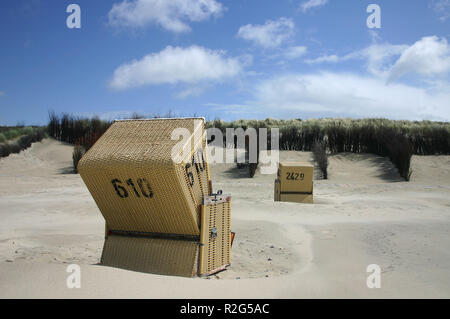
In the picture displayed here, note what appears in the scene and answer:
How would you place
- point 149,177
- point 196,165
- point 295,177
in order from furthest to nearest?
point 295,177 < point 196,165 < point 149,177

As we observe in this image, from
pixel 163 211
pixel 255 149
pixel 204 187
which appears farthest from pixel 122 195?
pixel 255 149

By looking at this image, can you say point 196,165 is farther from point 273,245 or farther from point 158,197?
point 273,245

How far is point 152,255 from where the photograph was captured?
5.96m

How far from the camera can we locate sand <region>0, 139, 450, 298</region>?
168 inches

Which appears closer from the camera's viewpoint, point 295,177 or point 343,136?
point 295,177

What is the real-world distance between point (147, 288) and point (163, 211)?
1655 millimetres

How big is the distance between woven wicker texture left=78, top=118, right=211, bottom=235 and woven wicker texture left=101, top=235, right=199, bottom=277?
17cm

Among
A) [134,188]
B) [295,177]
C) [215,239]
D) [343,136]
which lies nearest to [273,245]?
[215,239]

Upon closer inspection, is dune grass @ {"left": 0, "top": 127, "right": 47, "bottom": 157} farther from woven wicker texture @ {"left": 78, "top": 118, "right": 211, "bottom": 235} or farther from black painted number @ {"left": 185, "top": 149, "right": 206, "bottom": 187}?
black painted number @ {"left": 185, "top": 149, "right": 206, "bottom": 187}

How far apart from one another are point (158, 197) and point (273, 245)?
3.57m

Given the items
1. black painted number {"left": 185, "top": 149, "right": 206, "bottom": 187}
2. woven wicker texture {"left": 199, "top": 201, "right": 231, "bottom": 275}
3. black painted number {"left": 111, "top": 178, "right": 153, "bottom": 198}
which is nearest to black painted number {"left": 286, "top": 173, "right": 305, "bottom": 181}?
woven wicker texture {"left": 199, "top": 201, "right": 231, "bottom": 275}

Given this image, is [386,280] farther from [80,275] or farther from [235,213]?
[235,213]

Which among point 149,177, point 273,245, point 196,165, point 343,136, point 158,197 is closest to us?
point 149,177
